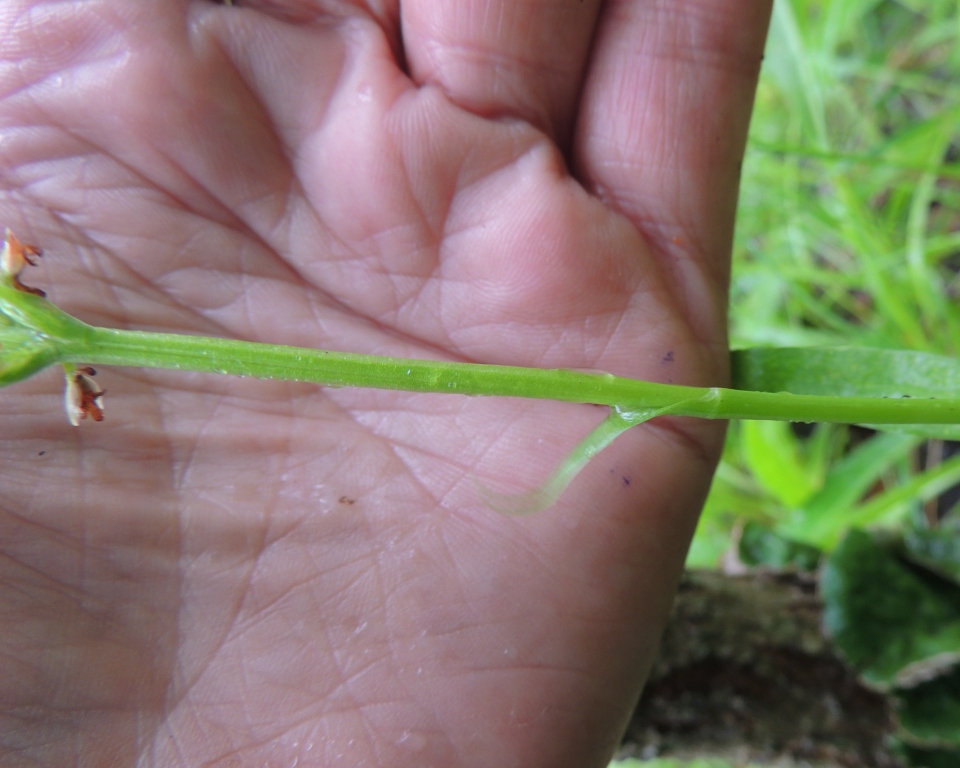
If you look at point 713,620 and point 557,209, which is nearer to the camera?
point 557,209

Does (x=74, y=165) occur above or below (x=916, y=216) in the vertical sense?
above

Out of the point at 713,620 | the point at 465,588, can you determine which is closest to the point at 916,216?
the point at 713,620

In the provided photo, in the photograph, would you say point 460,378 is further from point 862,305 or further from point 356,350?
point 862,305

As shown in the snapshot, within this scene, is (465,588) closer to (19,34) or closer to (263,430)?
(263,430)

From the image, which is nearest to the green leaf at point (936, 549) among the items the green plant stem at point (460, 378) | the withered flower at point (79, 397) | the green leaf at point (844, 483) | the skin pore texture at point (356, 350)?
the green leaf at point (844, 483)

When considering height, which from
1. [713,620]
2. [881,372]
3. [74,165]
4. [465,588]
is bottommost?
[713,620]
